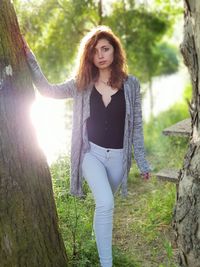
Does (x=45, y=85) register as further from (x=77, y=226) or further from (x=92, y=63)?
(x=77, y=226)

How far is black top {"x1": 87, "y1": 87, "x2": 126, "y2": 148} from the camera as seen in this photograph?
3.56m

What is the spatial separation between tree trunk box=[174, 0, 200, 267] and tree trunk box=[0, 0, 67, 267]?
2.70ft

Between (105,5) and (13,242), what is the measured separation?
5388mm

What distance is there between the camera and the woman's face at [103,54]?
11.6 feet

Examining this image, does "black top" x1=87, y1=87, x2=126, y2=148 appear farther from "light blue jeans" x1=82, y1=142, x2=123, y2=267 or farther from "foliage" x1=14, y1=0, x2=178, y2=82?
"foliage" x1=14, y1=0, x2=178, y2=82

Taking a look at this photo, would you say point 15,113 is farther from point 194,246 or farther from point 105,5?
point 105,5

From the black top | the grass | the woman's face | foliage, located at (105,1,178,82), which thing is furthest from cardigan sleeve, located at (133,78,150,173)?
foliage, located at (105,1,178,82)

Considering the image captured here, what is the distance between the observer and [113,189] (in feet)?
12.2

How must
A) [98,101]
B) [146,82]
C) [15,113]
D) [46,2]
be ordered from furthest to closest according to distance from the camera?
[146,82] → [46,2] → [98,101] → [15,113]

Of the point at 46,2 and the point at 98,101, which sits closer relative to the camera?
the point at 98,101

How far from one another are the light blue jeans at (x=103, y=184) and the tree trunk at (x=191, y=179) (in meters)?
0.52

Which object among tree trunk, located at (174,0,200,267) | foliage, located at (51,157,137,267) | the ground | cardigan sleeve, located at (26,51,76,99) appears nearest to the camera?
tree trunk, located at (174,0,200,267)

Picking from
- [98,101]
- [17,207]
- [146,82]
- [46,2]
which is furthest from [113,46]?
[146,82]

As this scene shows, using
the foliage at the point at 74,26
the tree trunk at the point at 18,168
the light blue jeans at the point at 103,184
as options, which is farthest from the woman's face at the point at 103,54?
the foliage at the point at 74,26
